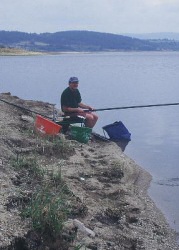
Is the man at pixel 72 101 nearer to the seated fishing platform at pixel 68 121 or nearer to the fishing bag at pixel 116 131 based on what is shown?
the seated fishing platform at pixel 68 121

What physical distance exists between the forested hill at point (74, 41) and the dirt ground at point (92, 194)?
140 meters

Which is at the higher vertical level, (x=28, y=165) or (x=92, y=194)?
(x=28, y=165)

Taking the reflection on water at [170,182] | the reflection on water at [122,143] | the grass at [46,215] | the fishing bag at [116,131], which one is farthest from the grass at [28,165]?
the reflection on water at [122,143]

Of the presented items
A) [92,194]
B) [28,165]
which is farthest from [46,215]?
[28,165]

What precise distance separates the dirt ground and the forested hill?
140 metres

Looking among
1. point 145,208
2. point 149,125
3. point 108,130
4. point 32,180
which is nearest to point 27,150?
point 32,180

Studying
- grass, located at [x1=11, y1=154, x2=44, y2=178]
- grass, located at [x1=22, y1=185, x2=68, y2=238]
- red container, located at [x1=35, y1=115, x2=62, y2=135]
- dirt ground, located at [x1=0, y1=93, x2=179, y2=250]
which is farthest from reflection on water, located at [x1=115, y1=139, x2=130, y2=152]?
grass, located at [x1=22, y1=185, x2=68, y2=238]

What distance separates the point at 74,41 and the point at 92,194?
155296mm

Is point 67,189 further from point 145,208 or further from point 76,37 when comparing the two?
point 76,37

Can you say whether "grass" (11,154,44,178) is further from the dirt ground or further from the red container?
the red container

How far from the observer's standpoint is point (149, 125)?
19.5m

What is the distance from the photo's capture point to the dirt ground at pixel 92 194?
6.82 m

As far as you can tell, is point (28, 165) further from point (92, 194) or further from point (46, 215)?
point (46, 215)

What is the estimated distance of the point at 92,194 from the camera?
29.1ft
